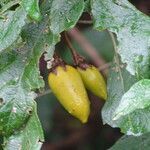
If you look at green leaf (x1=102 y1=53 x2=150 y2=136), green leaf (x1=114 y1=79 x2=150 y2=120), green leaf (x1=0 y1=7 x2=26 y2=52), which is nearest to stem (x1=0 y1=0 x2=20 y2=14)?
green leaf (x1=0 y1=7 x2=26 y2=52)

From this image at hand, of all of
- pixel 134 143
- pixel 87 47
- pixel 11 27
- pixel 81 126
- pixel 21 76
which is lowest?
pixel 81 126

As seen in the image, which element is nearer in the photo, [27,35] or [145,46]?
[145,46]

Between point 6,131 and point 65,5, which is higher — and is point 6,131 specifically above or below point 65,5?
below

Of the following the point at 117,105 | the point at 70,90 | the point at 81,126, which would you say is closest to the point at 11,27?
the point at 70,90

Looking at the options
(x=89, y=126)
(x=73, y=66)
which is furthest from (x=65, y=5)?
(x=89, y=126)

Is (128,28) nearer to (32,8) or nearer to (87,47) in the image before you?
(32,8)

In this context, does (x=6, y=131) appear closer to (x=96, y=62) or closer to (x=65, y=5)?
(x=65, y=5)

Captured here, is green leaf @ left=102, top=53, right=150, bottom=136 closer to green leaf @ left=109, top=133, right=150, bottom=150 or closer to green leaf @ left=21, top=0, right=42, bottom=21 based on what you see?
green leaf @ left=109, top=133, right=150, bottom=150
